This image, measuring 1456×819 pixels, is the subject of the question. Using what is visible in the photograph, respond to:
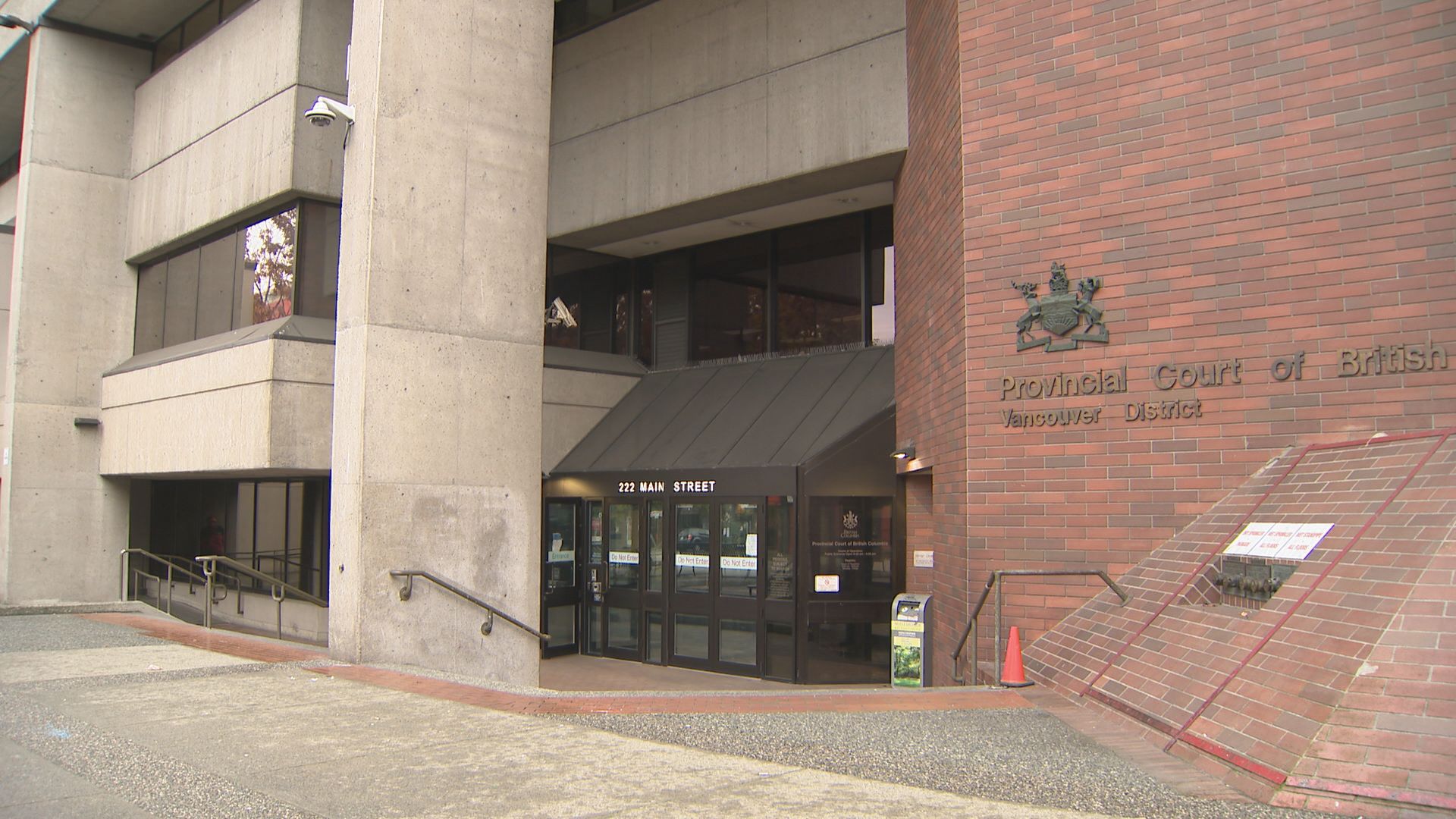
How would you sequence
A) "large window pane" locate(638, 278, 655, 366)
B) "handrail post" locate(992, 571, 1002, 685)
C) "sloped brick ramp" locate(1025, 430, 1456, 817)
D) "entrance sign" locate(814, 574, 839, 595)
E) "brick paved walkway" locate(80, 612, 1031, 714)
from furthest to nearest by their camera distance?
"large window pane" locate(638, 278, 655, 366) → "entrance sign" locate(814, 574, 839, 595) → "handrail post" locate(992, 571, 1002, 685) → "brick paved walkway" locate(80, 612, 1031, 714) → "sloped brick ramp" locate(1025, 430, 1456, 817)

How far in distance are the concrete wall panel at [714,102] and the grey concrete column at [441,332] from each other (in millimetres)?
3376

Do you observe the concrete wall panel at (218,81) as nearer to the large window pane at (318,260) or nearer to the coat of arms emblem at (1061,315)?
the large window pane at (318,260)

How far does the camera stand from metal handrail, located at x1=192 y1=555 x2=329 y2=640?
39.2ft

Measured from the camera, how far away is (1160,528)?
857cm

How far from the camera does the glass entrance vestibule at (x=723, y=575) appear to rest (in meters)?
13.5

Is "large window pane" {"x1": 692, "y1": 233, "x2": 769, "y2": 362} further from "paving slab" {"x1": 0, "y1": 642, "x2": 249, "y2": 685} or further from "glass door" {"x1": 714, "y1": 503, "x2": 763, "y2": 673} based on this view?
"paving slab" {"x1": 0, "y1": 642, "x2": 249, "y2": 685}

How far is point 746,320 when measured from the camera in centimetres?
1705

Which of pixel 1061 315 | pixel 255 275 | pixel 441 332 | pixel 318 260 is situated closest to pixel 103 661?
pixel 441 332

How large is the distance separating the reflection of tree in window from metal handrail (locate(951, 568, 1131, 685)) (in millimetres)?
9620

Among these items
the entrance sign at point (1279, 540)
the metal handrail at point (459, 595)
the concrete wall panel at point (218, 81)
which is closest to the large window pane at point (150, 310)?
the concrete wall panel at point (218, 81)

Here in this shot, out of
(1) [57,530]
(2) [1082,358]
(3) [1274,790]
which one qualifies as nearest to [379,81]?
(2) [1082,358]

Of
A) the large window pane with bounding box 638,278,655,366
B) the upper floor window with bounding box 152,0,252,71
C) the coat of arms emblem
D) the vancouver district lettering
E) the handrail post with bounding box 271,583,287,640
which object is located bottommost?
the handrail post with bounding box 271,583,287,640

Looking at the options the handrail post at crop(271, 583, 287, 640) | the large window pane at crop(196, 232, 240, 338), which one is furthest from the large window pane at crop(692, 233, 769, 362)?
the handrail post at crop(271, 583, 287, 640)

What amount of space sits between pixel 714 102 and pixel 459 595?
Answer: 26.3 feet
